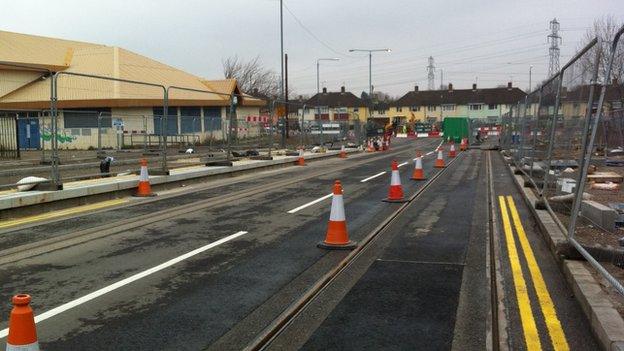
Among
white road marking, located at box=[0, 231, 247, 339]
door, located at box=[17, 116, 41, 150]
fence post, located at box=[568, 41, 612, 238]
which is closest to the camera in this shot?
white road marking, located at box=[0, 231, 247, 339]

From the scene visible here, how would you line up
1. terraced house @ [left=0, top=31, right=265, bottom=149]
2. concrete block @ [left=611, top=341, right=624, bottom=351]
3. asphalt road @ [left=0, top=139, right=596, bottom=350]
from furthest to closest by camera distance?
terraced house @ [left=0, top=31, right=265, bottom=149], asphalt road @ [left=0, top=139, right=596, bottom=350], concrete block @ [left=611, top=341, right=624, bottom=351]

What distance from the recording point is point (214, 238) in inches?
333

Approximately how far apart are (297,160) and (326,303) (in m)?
19.9

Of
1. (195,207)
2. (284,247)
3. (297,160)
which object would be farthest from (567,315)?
(297,160)

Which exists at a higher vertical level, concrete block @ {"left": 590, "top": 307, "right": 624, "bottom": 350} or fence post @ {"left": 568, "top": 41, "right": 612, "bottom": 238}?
fence post @ {"left": 568, "top": 41, "right": 612, "bottom": 238}

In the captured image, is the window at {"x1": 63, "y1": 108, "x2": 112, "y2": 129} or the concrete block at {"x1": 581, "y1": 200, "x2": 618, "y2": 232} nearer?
the concrete block at {"x1": 581, "y1": 200, "x2": 618, "y2": 232}

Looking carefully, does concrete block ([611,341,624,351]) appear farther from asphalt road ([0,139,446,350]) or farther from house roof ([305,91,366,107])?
house roof ([305,91,366,107])

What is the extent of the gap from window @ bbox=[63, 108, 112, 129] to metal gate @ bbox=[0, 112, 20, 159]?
145 cm

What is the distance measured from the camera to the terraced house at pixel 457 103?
108 m

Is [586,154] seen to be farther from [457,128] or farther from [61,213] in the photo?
[457,128]

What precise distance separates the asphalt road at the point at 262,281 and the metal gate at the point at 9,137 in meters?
7.13

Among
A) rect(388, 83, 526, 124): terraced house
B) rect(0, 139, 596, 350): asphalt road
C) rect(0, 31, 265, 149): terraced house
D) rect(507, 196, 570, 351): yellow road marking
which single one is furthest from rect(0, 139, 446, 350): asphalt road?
rect(388, 83, 526, 124): terraced house

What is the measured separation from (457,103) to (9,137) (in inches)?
4001

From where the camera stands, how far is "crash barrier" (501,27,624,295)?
20.4 feet
